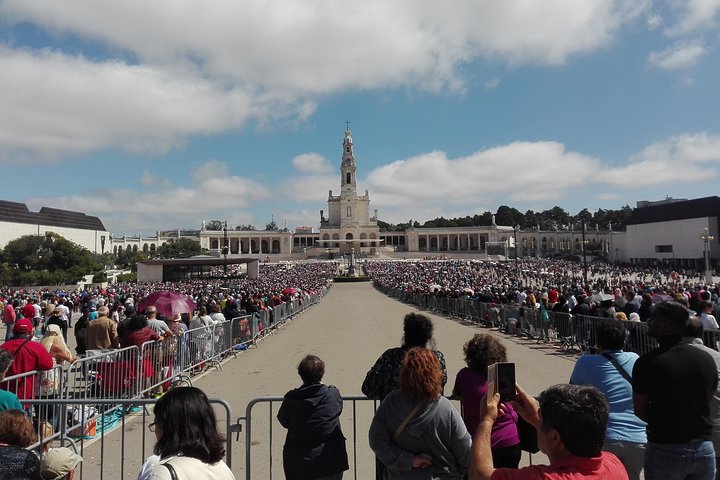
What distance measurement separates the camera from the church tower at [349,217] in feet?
420

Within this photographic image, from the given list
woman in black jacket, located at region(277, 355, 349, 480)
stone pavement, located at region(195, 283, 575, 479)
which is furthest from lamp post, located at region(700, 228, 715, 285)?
woman in black jacket, located at region(277, 355, 349, 480)

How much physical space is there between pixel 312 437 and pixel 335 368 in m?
7.26

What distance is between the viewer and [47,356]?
20.8 ft

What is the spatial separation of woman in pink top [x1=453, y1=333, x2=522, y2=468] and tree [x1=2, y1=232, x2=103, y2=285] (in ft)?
211

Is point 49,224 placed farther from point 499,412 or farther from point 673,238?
point 499,412

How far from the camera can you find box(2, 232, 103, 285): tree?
2238 inches

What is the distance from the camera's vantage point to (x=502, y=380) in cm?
262

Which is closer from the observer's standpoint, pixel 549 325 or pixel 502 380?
pixel 502 380

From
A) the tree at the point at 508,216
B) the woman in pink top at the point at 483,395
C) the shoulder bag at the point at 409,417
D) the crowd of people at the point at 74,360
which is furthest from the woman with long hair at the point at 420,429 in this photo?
Result: the tree at the point at 508,216

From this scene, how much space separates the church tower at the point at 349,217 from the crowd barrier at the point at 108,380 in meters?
114

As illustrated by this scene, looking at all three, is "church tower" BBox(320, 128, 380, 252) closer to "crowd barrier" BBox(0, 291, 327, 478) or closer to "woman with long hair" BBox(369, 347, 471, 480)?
"crowd barrier" BBox(0, 291, 327, 478)

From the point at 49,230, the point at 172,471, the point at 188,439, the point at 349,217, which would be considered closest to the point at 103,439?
the point at 188,439

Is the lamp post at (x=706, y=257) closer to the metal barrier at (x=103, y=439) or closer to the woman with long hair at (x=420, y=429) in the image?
the metal barrier at (x=103, y=439)

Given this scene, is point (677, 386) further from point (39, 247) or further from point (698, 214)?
point (698, 214)
